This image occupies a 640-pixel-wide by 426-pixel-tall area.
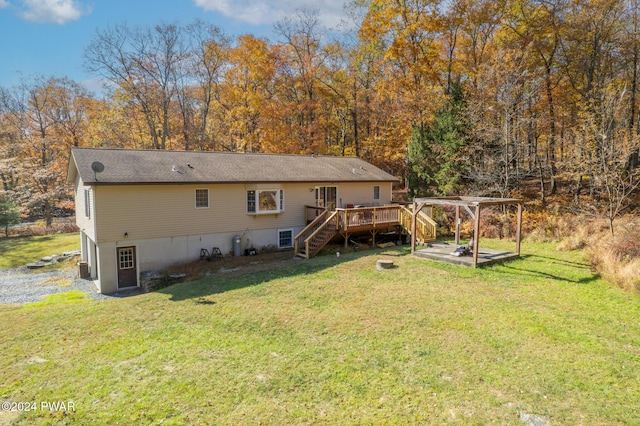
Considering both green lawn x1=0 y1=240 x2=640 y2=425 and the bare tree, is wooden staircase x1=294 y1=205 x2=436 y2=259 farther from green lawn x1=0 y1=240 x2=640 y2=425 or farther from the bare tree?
the bare tree

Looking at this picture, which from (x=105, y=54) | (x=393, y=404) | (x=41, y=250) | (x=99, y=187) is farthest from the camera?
(x=105, y=54)

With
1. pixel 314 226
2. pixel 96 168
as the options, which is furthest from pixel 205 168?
pixel 314 226

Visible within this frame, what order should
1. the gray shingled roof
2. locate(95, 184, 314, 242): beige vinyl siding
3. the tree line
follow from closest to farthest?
locate(95, 184, 314, 242): beige vinyl siding, the gray shingled roof, the tree line

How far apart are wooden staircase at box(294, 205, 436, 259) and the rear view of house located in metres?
1.86

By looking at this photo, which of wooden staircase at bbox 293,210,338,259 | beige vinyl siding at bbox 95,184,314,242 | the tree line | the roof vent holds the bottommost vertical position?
wooden staircase at bbox 293,210,338,259

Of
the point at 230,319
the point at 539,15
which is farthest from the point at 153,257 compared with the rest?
the point at 539,15

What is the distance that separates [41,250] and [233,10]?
2087cm

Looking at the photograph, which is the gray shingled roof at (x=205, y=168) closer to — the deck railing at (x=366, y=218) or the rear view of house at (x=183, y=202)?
the rear view of house at (x=183, y=202)

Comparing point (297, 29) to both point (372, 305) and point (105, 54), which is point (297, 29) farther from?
point (372, 305)

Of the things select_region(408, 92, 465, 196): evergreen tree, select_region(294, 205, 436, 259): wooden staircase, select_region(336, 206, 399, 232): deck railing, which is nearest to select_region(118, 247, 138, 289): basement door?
select_region(294, 205, 436, 259): wooden staircase

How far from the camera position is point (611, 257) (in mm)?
11352

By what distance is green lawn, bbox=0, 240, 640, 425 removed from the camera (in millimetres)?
5047

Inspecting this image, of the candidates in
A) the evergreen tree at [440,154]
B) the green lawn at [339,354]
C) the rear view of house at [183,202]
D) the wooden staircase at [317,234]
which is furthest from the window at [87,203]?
the evergreen tree at [440,154]

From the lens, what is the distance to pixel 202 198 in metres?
15.2
